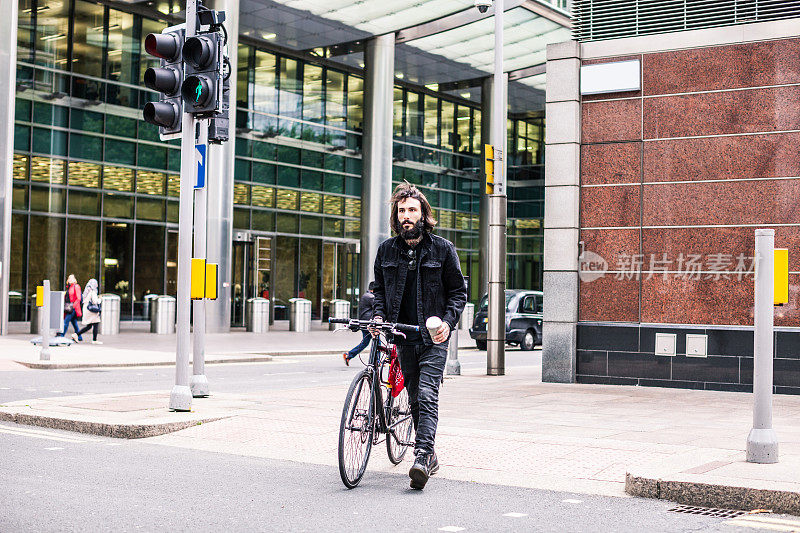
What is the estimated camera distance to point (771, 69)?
1330 centimetres

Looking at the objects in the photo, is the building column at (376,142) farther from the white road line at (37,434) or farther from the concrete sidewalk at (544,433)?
the white road line at (37,434)

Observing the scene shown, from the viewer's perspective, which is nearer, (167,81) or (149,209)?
(167,81)

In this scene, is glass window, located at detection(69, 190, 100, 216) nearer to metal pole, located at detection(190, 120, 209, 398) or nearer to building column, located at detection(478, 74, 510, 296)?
building column, located at detection(478, 74, 510, 296)

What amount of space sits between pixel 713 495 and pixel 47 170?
92.8 feet

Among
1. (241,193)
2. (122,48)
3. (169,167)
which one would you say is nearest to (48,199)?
(169,167)

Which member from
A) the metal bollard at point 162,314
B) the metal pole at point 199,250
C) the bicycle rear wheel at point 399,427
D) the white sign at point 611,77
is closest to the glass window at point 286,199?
the metal bollard at point 162,314

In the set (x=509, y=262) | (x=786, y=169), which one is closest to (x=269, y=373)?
(x=786, y=169)

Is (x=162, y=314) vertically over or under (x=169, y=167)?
under

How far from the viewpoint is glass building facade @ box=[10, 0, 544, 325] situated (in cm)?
→ 3064

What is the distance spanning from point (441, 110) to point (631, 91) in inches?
1296

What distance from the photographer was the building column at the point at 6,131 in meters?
26.2

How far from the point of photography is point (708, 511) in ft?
19.8

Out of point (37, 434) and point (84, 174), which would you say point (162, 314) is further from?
point (37, 434)

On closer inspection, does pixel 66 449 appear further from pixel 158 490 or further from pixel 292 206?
pixel 292 206
